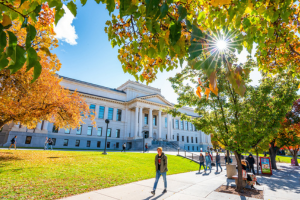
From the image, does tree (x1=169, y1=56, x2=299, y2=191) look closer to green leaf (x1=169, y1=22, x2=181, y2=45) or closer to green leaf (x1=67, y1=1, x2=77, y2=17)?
green leaf (x1=169, y1=22, x2=181, y2=45)

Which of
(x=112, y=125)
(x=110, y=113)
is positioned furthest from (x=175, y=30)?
(x=110, y=113)

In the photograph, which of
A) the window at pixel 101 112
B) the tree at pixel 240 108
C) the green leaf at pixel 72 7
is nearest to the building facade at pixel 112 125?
the window at pixel 101 112

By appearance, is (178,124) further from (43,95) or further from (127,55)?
(127,55)

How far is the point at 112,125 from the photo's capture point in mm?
46062

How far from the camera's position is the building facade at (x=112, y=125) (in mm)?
35156

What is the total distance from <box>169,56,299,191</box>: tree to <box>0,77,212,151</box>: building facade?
24.7m

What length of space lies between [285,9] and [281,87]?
8306 mm

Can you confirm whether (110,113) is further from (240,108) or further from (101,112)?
(240,108)

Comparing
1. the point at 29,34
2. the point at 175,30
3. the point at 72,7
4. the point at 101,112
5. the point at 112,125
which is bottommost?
the point at 29,34

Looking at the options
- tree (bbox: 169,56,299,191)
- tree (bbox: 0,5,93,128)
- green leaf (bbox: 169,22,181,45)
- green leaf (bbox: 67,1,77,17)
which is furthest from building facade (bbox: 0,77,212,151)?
green leaf (bbox: 67,1,77,17)

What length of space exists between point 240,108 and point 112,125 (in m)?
40.8

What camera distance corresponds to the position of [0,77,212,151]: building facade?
3516cm

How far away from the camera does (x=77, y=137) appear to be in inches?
1572

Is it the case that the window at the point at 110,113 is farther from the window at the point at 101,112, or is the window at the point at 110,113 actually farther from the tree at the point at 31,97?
the tree at the point at 31,97
